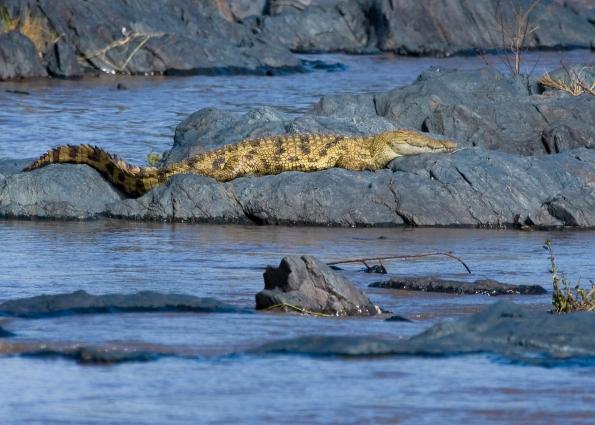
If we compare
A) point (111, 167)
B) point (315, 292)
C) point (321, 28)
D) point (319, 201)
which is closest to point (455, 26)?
point (321, 28)

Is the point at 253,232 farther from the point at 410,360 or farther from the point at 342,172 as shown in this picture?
the point at 410,360

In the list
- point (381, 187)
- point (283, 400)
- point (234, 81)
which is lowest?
point (283, 400)

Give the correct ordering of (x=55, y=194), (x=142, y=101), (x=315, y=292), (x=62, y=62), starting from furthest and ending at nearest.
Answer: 1. (x=62, y=62)
2. (x=142, y=101)
3. (x=55, y=194)
4. (x=315, y=292)

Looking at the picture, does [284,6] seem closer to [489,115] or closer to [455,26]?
[455,26]

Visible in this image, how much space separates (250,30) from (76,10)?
748 centimetres

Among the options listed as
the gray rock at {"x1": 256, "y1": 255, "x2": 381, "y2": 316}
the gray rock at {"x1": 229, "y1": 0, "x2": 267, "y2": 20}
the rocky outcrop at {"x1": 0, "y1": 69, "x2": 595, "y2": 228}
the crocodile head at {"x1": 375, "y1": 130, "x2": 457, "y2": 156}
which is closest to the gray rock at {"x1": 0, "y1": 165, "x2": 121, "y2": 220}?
the rocky outcrop at {"x1": 0, "y1": 69, "x2": 595, "y2": 228}

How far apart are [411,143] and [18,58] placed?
1882cm

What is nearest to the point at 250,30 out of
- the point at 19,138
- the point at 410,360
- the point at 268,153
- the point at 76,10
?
the point at 76,10

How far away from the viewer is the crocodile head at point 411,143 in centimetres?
1304

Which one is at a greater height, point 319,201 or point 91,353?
point 319,201

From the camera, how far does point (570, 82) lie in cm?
1828

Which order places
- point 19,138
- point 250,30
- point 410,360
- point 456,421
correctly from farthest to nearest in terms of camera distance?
point 250,30, point 19,138, point 410,360, point 456,421

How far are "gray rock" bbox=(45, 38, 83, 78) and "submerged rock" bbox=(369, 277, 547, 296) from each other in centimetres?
2269

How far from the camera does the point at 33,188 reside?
12.4m
